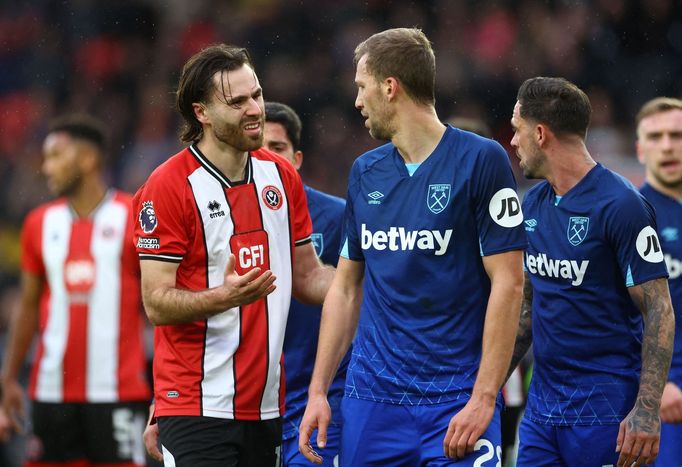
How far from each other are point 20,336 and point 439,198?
4.24m

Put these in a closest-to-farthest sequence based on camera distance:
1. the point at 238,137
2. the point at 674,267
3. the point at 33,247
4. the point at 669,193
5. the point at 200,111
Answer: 1. the point at 238,137
2. the point at 200,111
3. the point at 674,267
4. the point at 669,193
5. the point at 33,247

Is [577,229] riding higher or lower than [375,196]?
lower

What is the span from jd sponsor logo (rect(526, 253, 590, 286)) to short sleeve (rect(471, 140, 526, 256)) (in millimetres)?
730

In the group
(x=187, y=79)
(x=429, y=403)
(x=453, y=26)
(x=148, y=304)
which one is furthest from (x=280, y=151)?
(x=453, y=26)

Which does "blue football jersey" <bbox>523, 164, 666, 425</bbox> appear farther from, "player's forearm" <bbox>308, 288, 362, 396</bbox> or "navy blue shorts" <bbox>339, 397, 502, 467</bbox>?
"player's forearm" <bbox>308, 288, 362, 396</bbox>

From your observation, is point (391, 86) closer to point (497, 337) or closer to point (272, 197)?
point (272, 197)

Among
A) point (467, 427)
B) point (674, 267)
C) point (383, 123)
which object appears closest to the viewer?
point (467, 427)

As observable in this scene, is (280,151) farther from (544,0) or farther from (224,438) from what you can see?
(544,0)

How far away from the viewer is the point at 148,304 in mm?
4859

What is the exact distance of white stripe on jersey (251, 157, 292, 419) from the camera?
5.08 meters

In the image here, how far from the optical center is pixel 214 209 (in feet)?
16.4

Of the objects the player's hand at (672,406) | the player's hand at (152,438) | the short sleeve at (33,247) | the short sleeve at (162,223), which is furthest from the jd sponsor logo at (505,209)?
the short sleeve at (33,247)

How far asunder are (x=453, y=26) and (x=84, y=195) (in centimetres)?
803

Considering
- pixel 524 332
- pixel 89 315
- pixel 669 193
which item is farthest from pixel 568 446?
pixel 89 315
